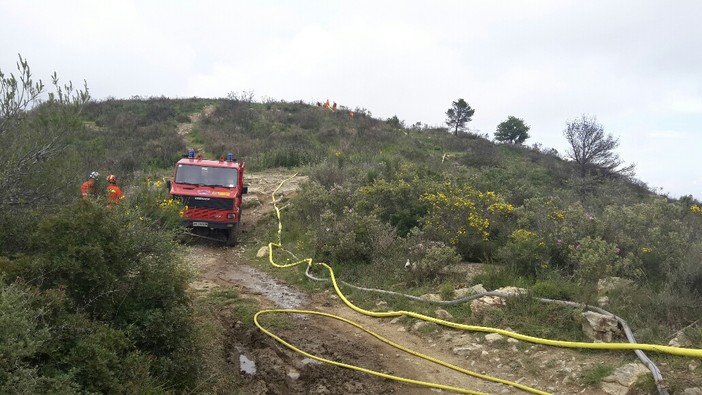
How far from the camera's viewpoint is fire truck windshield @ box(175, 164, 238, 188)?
12992 millimetres

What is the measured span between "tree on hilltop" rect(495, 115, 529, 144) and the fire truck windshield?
33.2 metres

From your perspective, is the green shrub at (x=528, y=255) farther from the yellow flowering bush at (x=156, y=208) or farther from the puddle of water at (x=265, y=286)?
the yellow flowering bush at (x=156, y=208)

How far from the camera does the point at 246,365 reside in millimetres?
5711

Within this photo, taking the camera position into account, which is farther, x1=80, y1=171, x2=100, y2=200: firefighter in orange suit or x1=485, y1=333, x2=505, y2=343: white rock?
x1=80, y1=171, x2=100, y2=200: firefighter in orange suit

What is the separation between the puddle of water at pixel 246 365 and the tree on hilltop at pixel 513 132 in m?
39.4

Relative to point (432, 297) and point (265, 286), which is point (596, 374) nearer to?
point (432, 297)

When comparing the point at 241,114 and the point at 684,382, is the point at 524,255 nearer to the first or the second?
the point at 684,382

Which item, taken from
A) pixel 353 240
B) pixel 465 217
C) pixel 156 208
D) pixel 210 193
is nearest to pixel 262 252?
pixel 210 193

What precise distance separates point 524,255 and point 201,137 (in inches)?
902

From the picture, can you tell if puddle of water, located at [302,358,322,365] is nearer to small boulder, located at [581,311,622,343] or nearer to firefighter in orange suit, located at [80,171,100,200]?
small boulder, located at [581,311,622,343]

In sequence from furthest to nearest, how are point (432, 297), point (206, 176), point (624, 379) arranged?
1. point (206, 176)
2. point (432, 297)
3. point (624, 379)

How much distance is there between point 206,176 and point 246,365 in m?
8.20

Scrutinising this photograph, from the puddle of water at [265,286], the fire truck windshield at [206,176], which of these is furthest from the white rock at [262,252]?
the fire truck windshield at [206,176]

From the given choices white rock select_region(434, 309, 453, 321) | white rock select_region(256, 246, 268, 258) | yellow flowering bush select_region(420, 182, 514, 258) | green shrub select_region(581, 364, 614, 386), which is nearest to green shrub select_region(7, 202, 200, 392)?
white rock select_region(434, 309, 453, 321)
